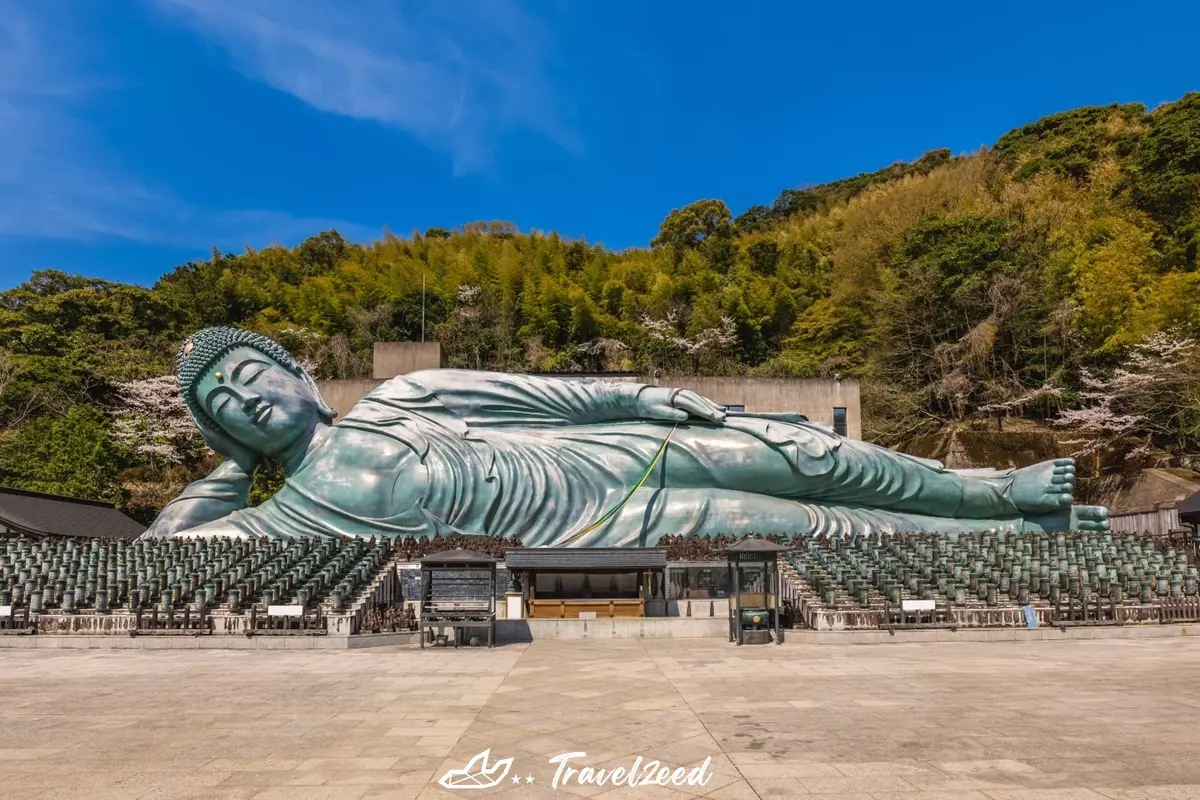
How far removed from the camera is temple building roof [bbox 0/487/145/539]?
20.2m

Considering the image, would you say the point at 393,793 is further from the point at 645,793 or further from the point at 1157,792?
the point at 1157,792

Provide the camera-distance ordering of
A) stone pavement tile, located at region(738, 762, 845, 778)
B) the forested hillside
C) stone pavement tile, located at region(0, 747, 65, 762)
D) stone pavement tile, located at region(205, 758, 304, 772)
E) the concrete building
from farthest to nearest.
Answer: the forested hillside, the concrete building, stone pavement tile, located at region(0, 747, 65, 762), stone pavement tile, located at region(205, 758, 304, 772), stone pavement tile, located at region(738, 762, 845, 778)

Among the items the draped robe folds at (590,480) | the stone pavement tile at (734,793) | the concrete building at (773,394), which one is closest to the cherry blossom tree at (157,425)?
the concrete building at (773,394)

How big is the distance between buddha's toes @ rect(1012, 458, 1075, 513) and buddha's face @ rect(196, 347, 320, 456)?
16.7 m

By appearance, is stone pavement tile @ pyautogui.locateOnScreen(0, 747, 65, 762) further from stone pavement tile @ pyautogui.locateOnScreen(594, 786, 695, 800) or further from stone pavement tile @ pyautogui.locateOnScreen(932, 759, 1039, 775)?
Answer: stone pavement tile @ pyautogui.locateOnScreen(932, 759, 1039, 775)

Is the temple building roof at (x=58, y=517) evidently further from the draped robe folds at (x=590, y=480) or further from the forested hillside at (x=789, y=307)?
the forested hillside at (x=789, y=307)

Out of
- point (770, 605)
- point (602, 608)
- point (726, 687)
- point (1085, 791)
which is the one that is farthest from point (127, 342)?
point (1085, 791)

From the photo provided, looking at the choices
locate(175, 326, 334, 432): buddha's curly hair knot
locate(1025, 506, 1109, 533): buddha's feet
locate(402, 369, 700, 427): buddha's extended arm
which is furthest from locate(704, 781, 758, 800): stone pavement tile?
locate(1025, 506, 1109, 533): buddha's feet

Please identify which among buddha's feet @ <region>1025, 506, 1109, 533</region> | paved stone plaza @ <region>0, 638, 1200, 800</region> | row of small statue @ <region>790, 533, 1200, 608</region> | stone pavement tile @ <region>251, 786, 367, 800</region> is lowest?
paved stone plaza @ <region>0, 638, 1200, 800</region>

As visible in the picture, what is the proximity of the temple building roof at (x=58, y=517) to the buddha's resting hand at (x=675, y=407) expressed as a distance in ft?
46.8

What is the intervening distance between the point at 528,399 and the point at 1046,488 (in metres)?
12.4

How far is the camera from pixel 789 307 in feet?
155

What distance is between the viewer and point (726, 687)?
28.2 ft

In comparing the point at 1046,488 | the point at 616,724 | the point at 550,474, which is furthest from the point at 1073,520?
the point at 616,724
